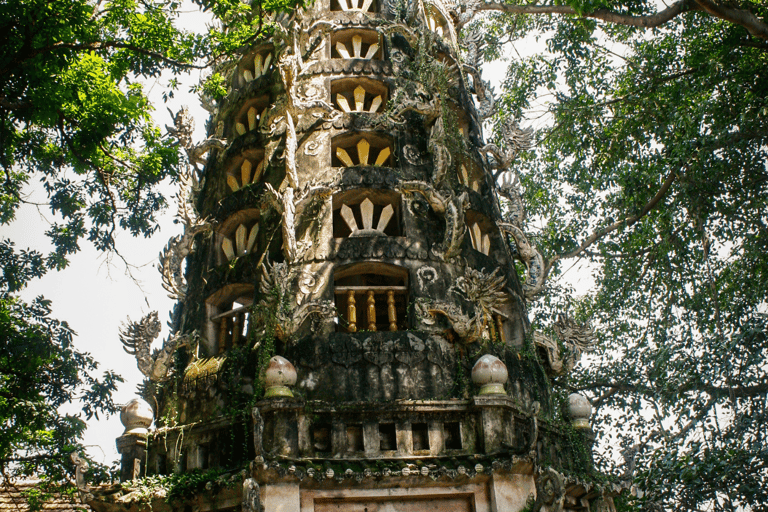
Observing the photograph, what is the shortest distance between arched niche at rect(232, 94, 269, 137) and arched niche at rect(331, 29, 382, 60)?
203 cm

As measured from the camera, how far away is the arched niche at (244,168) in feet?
52.4

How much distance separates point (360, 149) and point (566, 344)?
5743mm

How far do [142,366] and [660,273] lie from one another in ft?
40.5

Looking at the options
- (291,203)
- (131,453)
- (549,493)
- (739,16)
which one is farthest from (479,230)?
(131,453)

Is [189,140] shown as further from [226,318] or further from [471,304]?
[471,304]

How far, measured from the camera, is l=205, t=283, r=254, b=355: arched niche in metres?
13.8

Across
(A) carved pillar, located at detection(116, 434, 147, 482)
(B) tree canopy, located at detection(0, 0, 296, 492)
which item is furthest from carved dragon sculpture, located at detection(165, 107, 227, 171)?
(A) carved pillar, located at detection(116, 434, 147, 482)

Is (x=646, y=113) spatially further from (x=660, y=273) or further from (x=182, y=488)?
(x=182, y=488)

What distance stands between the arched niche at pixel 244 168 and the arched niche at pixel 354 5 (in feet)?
16.0

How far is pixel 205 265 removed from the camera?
593 inches

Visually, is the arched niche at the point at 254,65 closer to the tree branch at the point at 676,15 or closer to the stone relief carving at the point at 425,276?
the tree branch at the point at 676,15

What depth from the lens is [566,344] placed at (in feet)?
48.2

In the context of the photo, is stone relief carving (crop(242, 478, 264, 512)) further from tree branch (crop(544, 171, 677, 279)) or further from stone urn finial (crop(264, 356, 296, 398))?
tree branch (crop(544, 171, 677, 279))

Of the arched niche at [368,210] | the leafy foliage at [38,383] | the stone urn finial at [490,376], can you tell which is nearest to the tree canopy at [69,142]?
the leafy foliage at [38,383]
